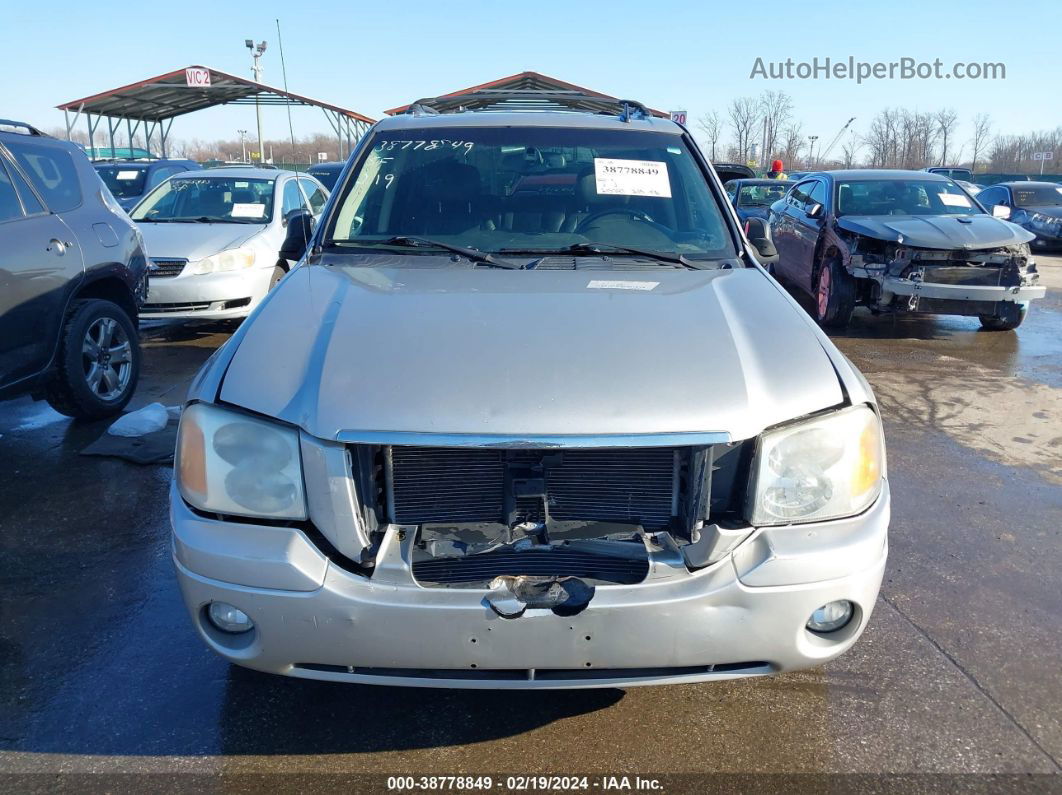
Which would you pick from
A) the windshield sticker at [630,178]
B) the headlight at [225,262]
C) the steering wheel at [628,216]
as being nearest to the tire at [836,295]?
the windshield sticker at [630,178]

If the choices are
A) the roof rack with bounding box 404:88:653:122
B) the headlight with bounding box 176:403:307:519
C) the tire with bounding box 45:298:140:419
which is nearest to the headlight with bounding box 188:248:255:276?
the tire with bounding box 45:298:140:419

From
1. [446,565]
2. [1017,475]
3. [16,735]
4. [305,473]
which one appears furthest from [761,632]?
[1017,475]

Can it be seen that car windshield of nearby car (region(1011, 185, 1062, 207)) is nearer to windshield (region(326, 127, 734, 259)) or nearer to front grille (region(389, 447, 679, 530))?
windshield (region(326, 127, 734, 259))

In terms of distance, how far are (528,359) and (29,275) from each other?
3.61 meters

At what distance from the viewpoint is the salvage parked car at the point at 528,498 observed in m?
1.99

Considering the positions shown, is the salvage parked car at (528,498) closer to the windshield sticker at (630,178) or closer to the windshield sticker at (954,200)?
the windshield sticker at (630,178)

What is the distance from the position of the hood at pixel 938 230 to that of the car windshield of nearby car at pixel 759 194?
800cm

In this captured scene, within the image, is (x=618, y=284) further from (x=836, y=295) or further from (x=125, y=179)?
(x=125, y=179)

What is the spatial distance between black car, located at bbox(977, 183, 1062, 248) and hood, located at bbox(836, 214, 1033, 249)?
9217 millimetres

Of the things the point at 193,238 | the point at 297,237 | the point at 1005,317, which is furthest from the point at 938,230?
the point at 193,238

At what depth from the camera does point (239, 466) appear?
2119mm

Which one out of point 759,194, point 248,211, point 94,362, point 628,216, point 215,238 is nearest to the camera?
point 628,216

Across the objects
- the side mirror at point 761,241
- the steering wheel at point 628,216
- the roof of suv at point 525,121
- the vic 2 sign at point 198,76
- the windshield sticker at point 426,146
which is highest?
the vic 2 sign at point 198,76

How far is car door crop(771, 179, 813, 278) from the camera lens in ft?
31.8
